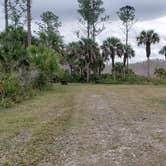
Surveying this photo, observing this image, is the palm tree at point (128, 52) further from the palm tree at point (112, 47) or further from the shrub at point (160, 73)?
the shrub at point (160, 73)

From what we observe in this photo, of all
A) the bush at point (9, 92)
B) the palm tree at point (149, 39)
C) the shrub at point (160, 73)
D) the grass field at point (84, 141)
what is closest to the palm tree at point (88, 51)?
the palm tree at point (149, 39)

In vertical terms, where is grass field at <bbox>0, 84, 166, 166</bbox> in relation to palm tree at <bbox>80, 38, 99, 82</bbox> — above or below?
below

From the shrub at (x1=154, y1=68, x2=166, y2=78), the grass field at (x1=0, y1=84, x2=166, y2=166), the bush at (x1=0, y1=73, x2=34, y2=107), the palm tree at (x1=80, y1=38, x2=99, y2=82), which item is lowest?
the grass field at (x1=0, y1=84, x2=166, y2=166)

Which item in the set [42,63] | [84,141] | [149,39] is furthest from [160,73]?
[84,141]

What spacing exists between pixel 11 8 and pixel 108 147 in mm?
41752

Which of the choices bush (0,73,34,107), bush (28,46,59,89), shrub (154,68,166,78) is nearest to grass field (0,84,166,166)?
bush (0,73,34,107)

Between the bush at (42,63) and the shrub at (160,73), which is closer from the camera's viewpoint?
the bush at (42,63)

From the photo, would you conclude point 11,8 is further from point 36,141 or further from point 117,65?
point 36,141

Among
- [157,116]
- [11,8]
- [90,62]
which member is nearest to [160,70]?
[90,62]

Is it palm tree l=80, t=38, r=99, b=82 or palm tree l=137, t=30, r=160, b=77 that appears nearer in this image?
palm tree l=80, t=38, r=99, b=82

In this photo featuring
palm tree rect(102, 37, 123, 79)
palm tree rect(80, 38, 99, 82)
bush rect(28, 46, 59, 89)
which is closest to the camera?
bush rect(28, 46, 59, 89)

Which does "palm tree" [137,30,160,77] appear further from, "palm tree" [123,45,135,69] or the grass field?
the grass field

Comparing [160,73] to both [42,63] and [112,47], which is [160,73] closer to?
[112,47]

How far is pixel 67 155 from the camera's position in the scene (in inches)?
325
